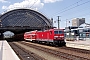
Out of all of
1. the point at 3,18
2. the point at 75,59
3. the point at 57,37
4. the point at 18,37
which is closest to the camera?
the point at 75,59

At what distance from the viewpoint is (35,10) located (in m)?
168

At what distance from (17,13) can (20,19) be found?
5.72 meters

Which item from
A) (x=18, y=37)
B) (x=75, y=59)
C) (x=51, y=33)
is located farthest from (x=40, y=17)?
(x=75, y=59)

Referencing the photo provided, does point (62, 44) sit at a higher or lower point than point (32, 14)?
lower

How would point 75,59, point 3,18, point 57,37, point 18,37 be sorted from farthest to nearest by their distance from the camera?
point 3,18
point 18,37
point 57,37
point 75,59

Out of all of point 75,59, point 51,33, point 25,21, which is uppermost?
point 25,21

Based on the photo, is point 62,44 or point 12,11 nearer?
point 62,44

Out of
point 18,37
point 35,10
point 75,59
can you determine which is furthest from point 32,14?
point 75,59

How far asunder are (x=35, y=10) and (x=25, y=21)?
11.6 m

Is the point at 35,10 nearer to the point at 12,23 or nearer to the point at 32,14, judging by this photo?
the point at 32,14

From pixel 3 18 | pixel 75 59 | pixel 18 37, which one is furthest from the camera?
pixel 3 18

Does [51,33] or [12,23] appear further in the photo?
[12,23]

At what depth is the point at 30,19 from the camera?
550 feet

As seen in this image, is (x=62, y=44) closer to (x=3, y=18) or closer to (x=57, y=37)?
(x=57, y=37)
